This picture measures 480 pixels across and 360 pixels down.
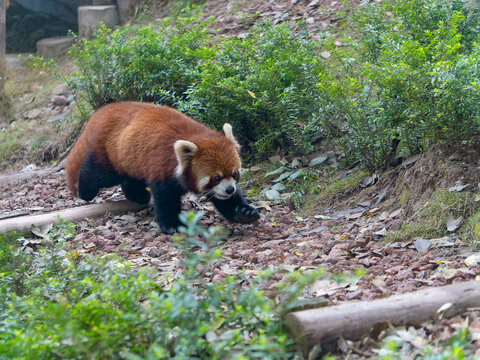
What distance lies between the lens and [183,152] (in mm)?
5211

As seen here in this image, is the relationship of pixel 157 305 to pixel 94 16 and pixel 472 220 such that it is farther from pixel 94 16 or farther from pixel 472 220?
pixel 94 16

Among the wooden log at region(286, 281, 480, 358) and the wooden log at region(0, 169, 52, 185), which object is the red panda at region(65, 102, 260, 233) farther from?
the wooden log at region(286, 281, 480, 358)

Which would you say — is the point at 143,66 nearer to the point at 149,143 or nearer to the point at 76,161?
the point at 76,161

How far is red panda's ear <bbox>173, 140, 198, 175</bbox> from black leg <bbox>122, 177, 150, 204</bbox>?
3.84 feet

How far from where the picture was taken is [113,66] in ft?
25.0

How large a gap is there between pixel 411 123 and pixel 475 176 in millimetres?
794

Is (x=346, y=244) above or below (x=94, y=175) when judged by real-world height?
below

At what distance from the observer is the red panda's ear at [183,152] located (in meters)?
5.14

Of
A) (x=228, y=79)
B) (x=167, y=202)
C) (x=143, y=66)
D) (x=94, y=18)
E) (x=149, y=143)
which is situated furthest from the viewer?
(x=94, y=18)

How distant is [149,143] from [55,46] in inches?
309

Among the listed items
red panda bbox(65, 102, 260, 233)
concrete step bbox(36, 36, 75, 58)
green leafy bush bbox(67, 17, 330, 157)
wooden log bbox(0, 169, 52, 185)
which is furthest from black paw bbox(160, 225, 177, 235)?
concrete step bbox(36, 36, 75, 58)

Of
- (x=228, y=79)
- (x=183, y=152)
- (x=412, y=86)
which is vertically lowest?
(x=183, y=152)

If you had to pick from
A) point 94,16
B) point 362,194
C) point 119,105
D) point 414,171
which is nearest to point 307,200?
point 362,194

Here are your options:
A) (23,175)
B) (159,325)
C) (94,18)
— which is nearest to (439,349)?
(159,325)
